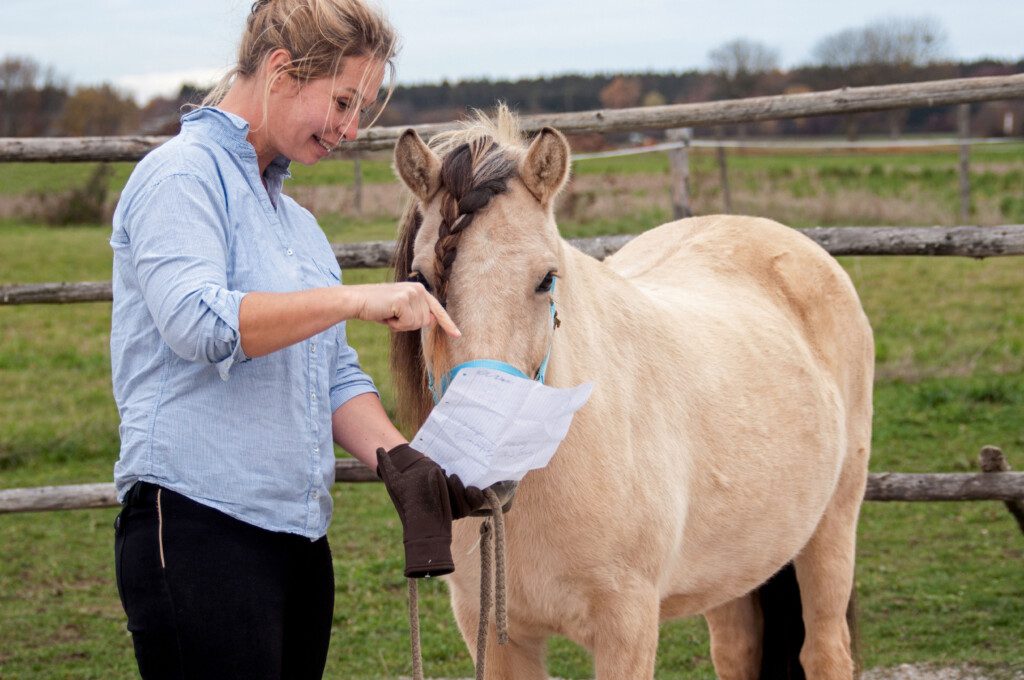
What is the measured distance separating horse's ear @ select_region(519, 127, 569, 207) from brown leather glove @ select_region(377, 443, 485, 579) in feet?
1.84

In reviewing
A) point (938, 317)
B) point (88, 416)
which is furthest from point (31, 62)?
point (938, 317)

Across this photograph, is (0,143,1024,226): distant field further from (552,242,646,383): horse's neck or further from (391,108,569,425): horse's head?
(391,108,569,425): horse's head

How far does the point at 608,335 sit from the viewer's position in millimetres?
2400

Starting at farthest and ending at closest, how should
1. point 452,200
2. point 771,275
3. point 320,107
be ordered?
point 771,275, point 452,200, point 320,107

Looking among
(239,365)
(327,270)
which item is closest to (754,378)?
(327,270)

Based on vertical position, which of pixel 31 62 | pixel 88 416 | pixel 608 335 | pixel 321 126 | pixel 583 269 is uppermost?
pixel 31 62

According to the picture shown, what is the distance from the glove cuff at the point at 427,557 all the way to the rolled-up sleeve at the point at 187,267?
407mm

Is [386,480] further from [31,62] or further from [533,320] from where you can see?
[31,62]

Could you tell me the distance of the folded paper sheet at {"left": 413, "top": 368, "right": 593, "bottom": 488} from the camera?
1733mm

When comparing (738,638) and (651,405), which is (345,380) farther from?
(738,638)

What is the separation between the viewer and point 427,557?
5.54 ft

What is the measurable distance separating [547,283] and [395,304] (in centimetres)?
39

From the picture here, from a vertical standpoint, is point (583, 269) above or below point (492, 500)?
above

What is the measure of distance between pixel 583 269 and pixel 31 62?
27.0 meters
